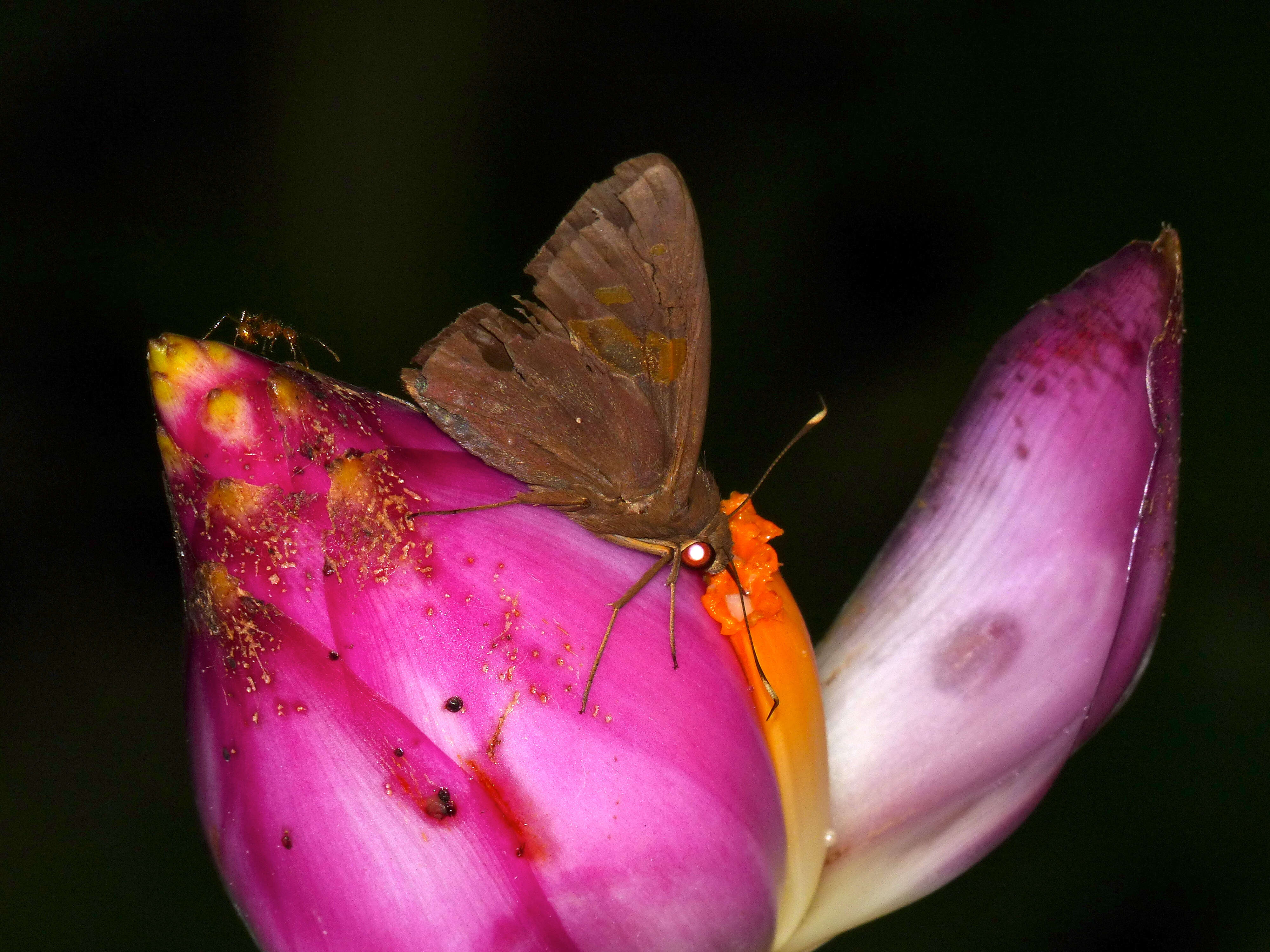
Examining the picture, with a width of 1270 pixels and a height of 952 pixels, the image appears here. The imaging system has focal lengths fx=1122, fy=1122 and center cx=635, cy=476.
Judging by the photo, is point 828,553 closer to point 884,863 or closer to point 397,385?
point 397,385

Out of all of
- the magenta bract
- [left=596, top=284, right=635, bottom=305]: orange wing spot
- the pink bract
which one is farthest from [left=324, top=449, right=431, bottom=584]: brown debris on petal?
the pink bract

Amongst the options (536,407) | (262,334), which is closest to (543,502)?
(536,407)

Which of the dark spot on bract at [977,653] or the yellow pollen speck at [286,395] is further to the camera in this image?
the dark spot on bract at [977,653]

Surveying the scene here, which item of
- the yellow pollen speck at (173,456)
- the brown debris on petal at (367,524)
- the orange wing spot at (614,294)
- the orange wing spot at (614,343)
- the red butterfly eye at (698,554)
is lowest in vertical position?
the yellow pollen speck at (173,456)

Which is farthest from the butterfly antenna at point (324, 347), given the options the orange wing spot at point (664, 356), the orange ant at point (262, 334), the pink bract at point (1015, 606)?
the pink bract at point (1015, 606)

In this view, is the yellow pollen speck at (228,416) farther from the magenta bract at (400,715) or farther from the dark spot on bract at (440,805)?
the dark spot on bract at (440,805)

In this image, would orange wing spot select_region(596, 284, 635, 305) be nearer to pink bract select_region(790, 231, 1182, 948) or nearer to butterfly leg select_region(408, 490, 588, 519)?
butterfly leg select_region(408, 490, 588, 519)

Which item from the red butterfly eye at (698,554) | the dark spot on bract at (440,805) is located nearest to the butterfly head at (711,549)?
the red butterfly eye at (698,554)

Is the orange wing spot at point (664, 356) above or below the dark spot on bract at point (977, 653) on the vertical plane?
above

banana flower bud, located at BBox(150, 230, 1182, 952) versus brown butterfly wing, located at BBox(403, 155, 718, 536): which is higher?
brown butterfly wing, located at BBox(403, 155, 718, 536)
